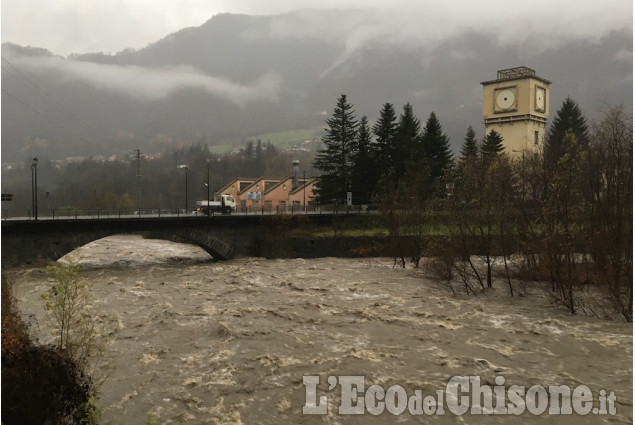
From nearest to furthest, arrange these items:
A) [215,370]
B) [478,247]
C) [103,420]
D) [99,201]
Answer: [103,420], [215,370], [478,247], [99,201]

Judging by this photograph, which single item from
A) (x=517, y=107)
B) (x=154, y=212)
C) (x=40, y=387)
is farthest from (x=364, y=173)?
(x=40, y=387)

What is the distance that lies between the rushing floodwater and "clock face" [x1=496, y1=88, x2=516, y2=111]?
188 feet

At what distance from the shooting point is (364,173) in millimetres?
69250

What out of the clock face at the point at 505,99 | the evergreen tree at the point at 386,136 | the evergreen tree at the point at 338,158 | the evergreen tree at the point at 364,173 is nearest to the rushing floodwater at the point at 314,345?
the evergreen tree at the point at 364,173

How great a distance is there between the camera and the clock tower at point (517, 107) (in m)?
80.2

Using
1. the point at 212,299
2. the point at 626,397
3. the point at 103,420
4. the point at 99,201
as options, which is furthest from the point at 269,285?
the point at 99,201

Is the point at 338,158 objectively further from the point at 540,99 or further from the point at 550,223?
the point at 550,223

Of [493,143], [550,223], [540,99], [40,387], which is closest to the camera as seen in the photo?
[40,387]

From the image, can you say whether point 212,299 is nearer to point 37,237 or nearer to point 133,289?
point 133,289

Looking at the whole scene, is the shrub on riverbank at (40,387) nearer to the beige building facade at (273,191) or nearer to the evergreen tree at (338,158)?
the evergreen tree at (338,158)

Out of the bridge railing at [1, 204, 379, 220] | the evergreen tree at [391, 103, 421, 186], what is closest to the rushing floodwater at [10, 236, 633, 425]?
the bridge railing at [1, 204, 379, 220]

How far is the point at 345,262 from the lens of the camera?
1902 inches

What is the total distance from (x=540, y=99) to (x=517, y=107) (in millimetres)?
5312

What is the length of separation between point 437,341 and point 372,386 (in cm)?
585
